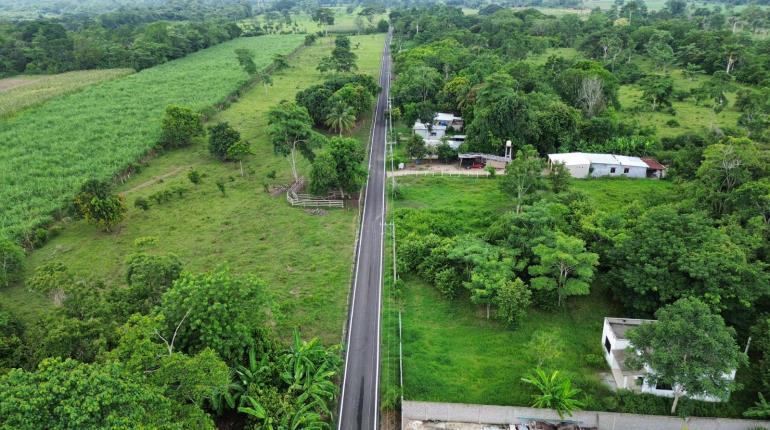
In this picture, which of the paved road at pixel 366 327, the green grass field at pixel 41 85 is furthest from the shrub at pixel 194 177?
the green grass field at pixel 41 85

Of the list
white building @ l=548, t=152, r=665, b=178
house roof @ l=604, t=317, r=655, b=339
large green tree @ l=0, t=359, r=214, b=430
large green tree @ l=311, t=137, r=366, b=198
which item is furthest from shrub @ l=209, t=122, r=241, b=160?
house roof @ l=604, t=317, r=655, b=339

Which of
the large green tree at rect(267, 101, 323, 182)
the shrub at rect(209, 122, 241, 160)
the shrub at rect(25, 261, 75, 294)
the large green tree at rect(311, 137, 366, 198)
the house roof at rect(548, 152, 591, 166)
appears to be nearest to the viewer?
the shrub at rect(25, 261, 75, 294)

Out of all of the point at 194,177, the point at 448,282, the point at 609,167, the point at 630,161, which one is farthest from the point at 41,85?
the point at 630,161

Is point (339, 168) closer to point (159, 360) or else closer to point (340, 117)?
point (340, 117)

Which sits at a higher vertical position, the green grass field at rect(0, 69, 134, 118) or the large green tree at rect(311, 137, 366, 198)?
the green grass field at rect(0, 69, 134, 118)

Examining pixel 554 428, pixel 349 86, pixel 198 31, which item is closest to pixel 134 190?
pixel 349 86

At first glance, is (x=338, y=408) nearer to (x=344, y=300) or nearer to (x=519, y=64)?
(x=344, y=300)

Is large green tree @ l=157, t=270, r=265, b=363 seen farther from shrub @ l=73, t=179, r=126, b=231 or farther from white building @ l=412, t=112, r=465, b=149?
white building @ l=412, t=112, r=465, b=149

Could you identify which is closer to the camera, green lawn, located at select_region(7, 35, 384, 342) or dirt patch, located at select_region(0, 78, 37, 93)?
green lawn, located at select_region(7, 35, 384, 342)
